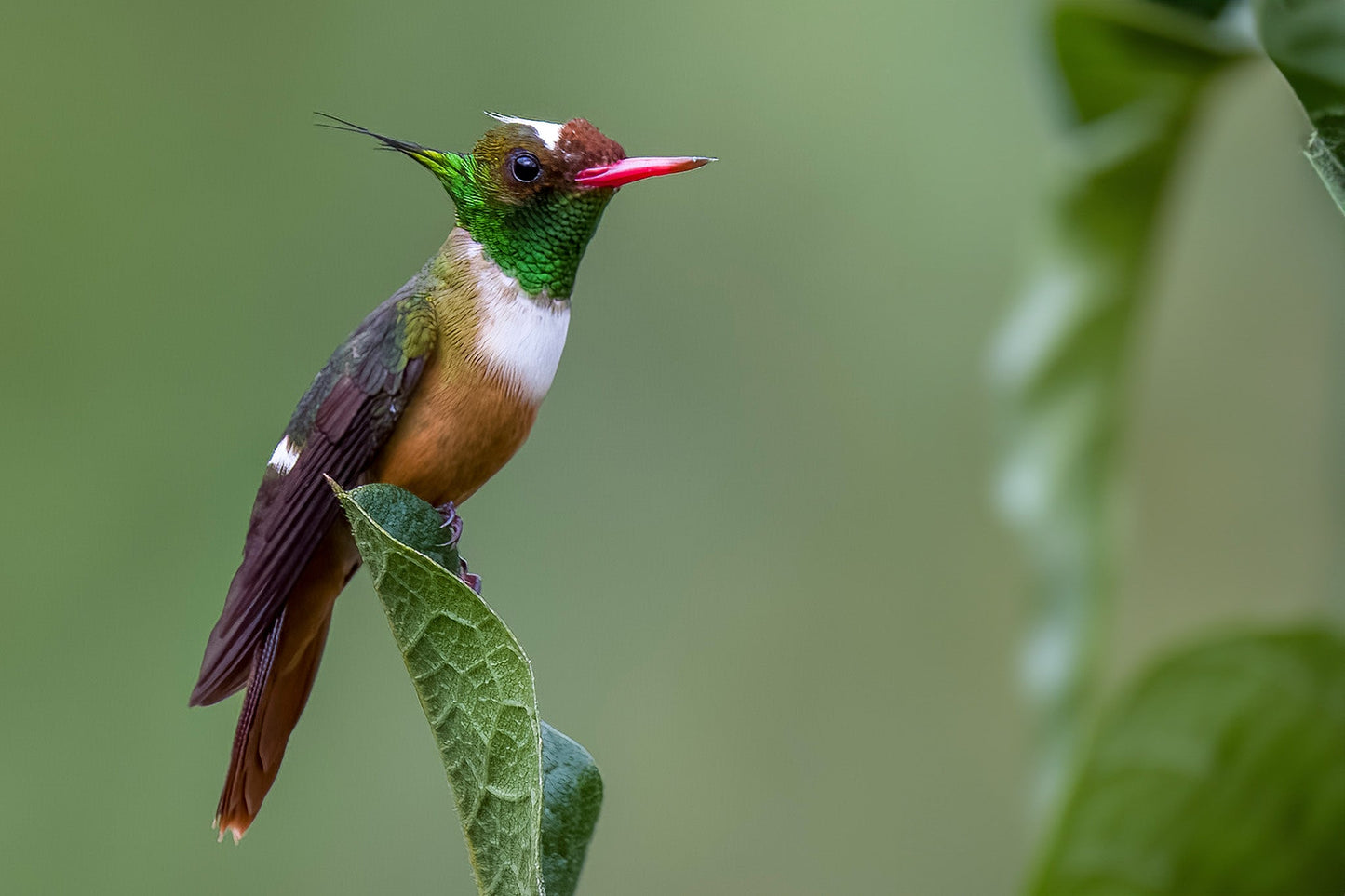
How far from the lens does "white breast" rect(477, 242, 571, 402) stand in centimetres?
27

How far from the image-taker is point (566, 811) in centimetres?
29

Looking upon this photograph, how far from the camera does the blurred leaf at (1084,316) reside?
1.50ft

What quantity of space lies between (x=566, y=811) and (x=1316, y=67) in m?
0.23

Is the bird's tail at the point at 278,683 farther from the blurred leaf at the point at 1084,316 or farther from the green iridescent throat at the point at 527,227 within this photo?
the blurred leaf at the point at 1084,316

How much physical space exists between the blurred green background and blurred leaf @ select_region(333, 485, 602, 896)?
1.85ft

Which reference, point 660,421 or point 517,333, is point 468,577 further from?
point 660,421

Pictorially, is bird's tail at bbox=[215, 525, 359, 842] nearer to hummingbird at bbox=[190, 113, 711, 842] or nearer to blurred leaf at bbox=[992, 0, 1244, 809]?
hummingbird at bbox=[190, 113, 711, 842]

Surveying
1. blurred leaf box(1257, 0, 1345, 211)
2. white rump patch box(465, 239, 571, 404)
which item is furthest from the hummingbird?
blurred leaf box(1257, 0, 1345, 211)

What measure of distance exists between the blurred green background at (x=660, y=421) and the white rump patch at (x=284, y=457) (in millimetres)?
532

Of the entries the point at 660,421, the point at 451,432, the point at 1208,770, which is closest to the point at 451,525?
the point at 451,432

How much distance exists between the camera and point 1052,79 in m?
0.54

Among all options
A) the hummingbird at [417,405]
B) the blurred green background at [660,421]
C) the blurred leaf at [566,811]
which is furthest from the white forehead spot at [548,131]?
the blurred green background at [660,421]

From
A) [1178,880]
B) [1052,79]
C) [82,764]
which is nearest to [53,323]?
[82,764]

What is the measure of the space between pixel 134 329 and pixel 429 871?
1.73 feet
